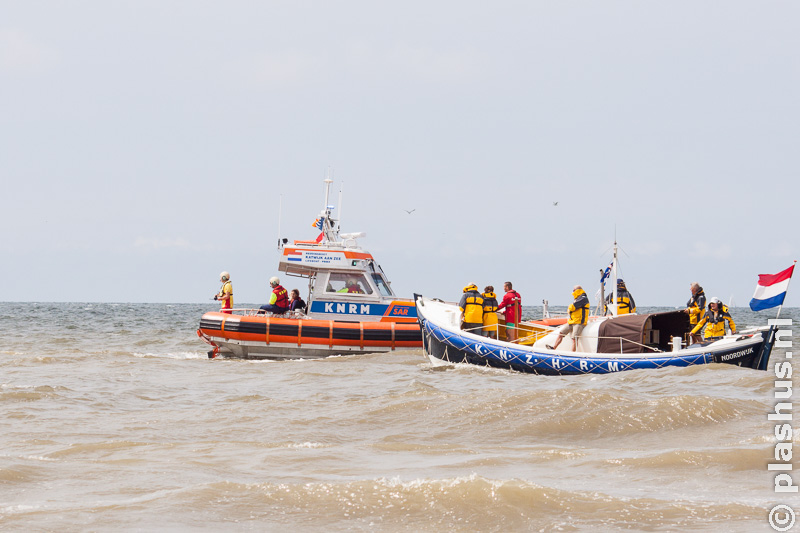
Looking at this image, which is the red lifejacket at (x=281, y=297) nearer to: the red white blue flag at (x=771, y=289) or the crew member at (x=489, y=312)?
the crew member at (x=489, y=312)

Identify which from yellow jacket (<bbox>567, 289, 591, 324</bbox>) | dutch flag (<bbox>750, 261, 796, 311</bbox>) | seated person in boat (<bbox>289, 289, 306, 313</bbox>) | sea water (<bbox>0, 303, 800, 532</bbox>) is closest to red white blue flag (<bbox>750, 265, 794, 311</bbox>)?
dutch flag (<bbox>750, 261, 796, 311</bbox>)

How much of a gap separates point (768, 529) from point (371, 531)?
7.08ft

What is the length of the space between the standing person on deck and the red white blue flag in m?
3.86

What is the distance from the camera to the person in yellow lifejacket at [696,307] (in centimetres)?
1229

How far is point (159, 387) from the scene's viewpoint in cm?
1105

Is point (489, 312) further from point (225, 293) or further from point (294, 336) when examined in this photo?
point (225, 293)

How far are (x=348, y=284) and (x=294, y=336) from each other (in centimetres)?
173

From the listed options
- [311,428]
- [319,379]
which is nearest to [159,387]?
[319,379]

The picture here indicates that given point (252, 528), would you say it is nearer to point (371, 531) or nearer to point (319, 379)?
point (371, 531)

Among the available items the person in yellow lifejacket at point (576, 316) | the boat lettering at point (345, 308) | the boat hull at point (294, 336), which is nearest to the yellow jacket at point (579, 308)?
the person in yellow lifejacket at point (576, 316)

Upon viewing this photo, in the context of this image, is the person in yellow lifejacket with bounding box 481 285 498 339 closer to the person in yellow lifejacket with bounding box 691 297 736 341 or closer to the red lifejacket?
the person in yellow lifejacket with bounding box 691 297 736 341

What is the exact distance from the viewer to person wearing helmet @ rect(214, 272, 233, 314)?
15969 millimetres

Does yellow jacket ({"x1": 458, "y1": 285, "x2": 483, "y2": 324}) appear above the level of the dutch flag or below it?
below

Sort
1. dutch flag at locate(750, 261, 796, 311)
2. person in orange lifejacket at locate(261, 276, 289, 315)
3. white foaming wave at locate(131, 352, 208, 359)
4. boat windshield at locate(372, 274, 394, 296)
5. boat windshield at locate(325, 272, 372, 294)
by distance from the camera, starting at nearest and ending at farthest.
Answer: dutch flag at locate(750, 261, 796, 311)
person in orange lifejacket at locate(261, 276, 289, 315)
boat windshield at locate(325, 272, 372, 294)
boat windshield at locate(372, 274, 394, 296)
white foaming wave at locate(131, 352, 208, 359)
